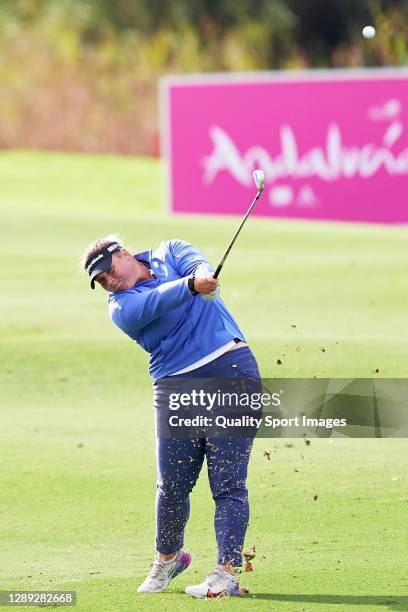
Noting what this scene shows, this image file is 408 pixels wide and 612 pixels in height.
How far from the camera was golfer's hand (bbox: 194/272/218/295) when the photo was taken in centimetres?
583

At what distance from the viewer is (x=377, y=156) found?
73.7 feet

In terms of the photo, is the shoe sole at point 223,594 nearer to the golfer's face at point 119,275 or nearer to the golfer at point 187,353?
the golfer at point 187,353

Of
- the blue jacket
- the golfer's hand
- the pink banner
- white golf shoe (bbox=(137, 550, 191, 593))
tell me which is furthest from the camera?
the pink banner

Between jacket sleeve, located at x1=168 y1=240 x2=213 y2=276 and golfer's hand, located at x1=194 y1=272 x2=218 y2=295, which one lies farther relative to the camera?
jacket sleeve, located at x1=168 y1=240 x2=213 y2=276

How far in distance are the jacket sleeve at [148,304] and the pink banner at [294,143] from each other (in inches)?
649

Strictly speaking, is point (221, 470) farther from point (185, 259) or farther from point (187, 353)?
point (185, 259)

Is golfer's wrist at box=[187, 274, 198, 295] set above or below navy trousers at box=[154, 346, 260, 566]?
above

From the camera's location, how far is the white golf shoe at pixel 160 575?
6430mm

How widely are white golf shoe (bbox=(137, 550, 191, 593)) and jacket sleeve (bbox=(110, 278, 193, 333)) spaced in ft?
3.62

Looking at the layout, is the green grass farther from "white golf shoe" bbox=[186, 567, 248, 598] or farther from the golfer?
the golfer

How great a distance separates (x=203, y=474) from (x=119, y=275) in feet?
9.55

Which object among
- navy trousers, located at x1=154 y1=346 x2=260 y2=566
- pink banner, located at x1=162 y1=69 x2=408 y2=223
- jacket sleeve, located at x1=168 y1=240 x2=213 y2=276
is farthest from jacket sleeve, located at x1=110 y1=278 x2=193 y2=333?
pink banner, located at x1=162 y1=69 x2=408 y2=223

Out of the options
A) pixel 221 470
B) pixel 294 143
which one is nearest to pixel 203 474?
pixel 221 470

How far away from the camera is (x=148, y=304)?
602 centimetres
